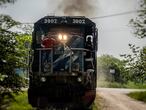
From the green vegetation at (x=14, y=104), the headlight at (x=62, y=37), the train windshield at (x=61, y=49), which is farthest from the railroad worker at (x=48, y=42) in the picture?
the green vegetation at (x=14, y=104)

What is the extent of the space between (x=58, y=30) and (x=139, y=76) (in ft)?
58.9

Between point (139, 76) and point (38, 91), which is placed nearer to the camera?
point (38, 91)

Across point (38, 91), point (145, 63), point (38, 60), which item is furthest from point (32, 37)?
point (145, 63)

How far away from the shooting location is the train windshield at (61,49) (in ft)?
70.2

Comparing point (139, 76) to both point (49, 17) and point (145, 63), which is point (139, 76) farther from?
point (49, 17)

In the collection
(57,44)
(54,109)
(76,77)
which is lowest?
(54,109)

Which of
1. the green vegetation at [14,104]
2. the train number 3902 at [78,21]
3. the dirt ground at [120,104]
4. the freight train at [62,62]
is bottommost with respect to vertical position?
the dirt ground at [120,104]

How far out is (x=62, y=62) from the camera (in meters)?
21.5

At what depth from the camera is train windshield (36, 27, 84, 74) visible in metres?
21.4

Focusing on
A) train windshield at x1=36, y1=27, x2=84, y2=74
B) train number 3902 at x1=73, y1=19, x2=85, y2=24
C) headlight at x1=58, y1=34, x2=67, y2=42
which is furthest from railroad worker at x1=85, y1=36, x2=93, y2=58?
headlight at x1=58, y1=34, x2=67, y2=42

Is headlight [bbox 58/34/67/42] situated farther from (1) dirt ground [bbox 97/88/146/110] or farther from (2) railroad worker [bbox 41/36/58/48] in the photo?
(1) dirt ground [bbox 97/88/146/110]

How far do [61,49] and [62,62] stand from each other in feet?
1.93

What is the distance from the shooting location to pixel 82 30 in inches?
851

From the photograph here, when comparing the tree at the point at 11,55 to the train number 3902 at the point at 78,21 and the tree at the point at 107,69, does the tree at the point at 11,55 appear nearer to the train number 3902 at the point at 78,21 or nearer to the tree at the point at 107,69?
the train number 3902 at the point at 78,21
